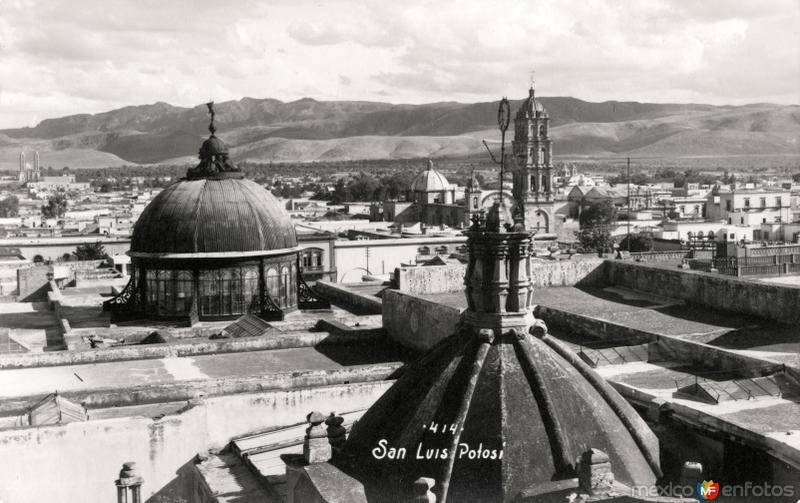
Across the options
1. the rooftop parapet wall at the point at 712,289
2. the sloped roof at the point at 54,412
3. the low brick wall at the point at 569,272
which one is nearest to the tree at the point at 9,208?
the low brick wall at the point at 569,272

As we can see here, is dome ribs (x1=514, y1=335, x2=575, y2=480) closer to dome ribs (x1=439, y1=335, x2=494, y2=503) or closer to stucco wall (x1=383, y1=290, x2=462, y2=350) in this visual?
dome ribs (x1=439, y1=335, x2=494, y2=503)

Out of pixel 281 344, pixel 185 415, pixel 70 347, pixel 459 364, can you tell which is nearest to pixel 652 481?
pixel 459 364

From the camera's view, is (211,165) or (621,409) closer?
(621,409)

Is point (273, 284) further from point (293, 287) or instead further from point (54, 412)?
point (54, 412)

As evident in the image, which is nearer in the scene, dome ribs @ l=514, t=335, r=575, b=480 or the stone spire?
dome ribs @ l=514, t=335, r=575, b=480

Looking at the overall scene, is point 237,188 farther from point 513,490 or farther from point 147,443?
point 513,490

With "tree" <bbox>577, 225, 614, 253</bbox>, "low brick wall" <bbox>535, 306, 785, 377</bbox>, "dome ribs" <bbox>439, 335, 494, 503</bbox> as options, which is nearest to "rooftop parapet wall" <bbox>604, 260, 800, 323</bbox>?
"low brick wall" <bbox>535, 306, 785, 377</bbox>

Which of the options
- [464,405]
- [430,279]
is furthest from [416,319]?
[464,405]
